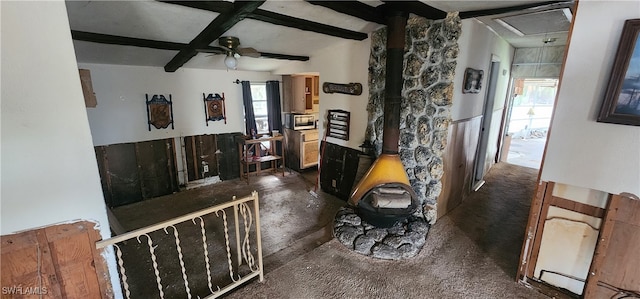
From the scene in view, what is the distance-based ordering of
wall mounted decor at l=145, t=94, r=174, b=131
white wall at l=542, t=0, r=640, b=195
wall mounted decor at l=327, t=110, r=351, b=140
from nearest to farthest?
1. white wall at l=542, t=0, r=640, b=195
2. wall mounted decor at l=327, t=110, r=351, b=140
3. wall mounted decor at l=145, t=94, r=174, b=131

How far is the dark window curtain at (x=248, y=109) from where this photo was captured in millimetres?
5484

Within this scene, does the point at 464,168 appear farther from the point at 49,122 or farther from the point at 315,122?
the point at 49,122

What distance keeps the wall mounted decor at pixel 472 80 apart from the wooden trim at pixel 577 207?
1586 mm

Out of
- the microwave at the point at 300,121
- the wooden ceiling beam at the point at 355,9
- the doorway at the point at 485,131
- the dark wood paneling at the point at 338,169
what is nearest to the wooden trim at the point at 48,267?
the wooden ceiling beam at the point at 355,9

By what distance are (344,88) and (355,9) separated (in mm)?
1484

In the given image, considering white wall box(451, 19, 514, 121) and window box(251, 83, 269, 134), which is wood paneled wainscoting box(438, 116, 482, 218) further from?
window box(251, 83, 269, 134)

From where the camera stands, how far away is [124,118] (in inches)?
173

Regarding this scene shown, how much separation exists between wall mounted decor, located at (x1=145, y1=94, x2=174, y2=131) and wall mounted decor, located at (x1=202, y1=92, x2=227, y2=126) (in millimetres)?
621

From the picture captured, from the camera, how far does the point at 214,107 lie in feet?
17.3

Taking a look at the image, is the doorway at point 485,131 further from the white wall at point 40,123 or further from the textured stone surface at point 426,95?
the white wall at point 40,123

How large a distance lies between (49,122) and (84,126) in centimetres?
13

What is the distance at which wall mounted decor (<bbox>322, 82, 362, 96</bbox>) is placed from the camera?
393 centimetres

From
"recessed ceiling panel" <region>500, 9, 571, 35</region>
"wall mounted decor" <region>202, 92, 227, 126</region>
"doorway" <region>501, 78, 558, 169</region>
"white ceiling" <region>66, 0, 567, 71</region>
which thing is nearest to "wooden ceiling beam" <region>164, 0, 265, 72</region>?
"white ceiling" <region>66, 0, 567, 71</region>

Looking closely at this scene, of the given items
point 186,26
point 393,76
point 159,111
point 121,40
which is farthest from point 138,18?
point 393,76
